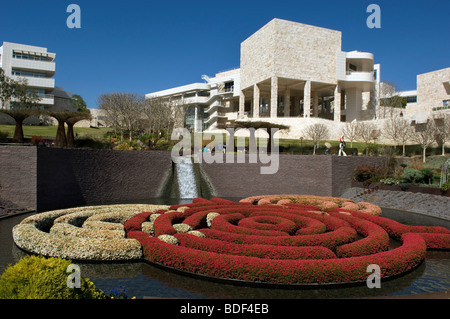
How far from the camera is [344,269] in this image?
7328 mm

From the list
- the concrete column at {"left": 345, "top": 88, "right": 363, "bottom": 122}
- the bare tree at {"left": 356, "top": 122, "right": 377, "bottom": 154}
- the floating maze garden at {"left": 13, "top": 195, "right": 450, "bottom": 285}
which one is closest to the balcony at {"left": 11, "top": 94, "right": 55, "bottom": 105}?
the bare tree at {"left": 356, "top": 122, "right": 377, "bottom": 154}

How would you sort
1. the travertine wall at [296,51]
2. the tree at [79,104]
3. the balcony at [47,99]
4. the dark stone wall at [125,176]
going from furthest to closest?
the tree at [79,104] → the balcony at [47,99] → the travertine wall at [296,51] → the dark stone wall at [125,176]

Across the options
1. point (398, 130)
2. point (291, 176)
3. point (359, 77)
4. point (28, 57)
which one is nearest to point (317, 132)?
point (398, 130)

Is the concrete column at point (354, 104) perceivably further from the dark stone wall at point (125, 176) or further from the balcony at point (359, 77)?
the dark stone wall at point (125, 176)

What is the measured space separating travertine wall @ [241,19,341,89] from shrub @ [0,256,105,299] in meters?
49.2

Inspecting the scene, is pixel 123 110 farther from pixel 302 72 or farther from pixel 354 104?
pixel 354 104

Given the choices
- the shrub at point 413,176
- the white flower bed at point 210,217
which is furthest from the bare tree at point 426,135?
the white flower bed at point 210,217

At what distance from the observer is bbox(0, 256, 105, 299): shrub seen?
3988 millimetres

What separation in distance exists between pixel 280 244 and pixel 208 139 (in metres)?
36.7

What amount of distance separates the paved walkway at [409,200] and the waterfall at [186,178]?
38.0ft

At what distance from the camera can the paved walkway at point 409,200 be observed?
1753cm

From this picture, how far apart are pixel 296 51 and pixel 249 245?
157ft

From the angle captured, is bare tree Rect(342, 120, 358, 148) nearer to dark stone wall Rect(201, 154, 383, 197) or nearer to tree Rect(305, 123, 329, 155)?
tree Rect(305, 123, 329, 155)
